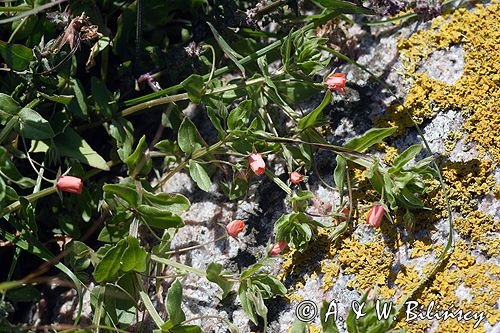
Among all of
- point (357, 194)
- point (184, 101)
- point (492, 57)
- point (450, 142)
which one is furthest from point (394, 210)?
point (184, 101)

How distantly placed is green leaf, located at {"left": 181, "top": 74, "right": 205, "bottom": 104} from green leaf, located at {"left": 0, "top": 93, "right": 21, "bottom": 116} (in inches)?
22.7

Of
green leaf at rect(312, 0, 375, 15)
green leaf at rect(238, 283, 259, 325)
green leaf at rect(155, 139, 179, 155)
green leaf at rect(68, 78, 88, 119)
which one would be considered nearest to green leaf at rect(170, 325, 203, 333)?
green leaf at rect(238, 283, 259, 325)

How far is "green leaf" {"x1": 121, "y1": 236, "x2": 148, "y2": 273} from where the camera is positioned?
218 cm

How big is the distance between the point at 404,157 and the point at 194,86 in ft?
2.52

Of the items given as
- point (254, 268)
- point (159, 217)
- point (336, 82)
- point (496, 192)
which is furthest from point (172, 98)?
point (496, 192)

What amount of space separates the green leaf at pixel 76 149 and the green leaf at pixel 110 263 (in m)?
0.42

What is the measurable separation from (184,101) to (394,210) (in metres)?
0.93

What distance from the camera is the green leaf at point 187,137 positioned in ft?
7.89

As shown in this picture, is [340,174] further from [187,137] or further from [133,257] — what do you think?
[133,257]

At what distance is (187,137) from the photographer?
2426mm

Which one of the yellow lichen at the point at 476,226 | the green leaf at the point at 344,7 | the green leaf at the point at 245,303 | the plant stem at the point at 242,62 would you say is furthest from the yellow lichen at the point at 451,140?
the green leaf at the point at 245,303

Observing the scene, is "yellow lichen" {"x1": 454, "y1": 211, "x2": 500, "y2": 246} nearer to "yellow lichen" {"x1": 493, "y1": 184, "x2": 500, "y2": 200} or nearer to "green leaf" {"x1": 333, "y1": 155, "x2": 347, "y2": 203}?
"yellow lichen" {"x1": 493, "y1": 184, "x2": 500, "y2": 200}

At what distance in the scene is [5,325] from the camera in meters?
2.21

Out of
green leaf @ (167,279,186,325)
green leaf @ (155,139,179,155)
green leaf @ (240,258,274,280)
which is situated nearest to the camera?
green leaf @ (167,279,186,325)
